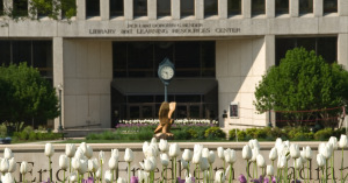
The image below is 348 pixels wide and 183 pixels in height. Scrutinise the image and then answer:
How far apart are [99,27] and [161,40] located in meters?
5.71

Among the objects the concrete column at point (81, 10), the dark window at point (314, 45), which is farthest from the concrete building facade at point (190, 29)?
the dark window at point (314, 45)

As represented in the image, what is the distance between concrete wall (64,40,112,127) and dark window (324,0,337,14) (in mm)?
17485

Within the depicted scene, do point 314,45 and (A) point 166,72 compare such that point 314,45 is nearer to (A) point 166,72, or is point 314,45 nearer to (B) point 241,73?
(B) point 241,73

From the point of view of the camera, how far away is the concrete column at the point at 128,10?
52.2 meters

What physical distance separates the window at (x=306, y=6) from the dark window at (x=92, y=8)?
1529 cm

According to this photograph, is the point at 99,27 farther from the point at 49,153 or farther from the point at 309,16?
the point at 49,153

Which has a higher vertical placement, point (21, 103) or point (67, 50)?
point (67, 50)

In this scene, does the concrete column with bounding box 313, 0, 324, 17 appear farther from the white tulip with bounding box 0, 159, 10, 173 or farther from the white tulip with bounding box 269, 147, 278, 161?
the white tulip with bounding box 0, 159, 10, 173

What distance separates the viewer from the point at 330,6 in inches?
2042

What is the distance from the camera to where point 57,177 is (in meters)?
13.1

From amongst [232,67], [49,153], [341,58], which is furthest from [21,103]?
[49,153]

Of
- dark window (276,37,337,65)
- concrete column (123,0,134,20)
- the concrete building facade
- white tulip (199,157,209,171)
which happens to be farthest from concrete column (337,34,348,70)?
white tulip (199,157,209,171)

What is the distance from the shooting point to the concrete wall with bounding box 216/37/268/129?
53062 millimetres

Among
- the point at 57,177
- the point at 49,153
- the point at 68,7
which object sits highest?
the point at 68,7
